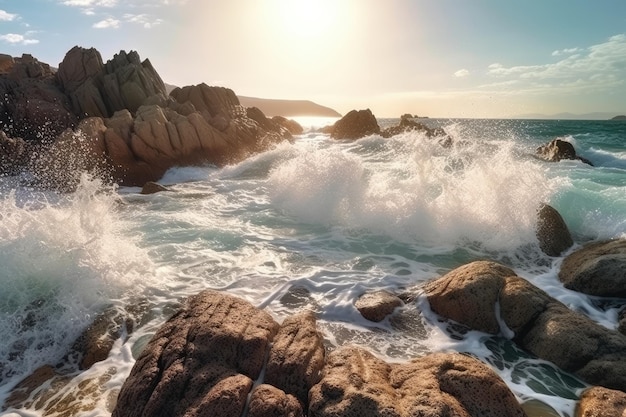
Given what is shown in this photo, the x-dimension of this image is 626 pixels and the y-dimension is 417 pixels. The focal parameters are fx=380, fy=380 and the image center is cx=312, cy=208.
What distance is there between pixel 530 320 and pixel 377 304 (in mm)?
2277

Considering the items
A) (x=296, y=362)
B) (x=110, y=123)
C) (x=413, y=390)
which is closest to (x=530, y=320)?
(x=413, y=390)

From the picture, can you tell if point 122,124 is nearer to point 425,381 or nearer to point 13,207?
point 13,207

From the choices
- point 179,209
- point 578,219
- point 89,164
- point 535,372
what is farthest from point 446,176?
point 89,164

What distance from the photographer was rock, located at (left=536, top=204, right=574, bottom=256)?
→ 8914mm

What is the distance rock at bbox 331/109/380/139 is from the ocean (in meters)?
26.7

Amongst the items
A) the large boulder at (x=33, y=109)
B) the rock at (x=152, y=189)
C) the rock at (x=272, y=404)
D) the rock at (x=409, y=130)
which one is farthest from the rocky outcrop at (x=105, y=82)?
the rock at (x=272, y=404)

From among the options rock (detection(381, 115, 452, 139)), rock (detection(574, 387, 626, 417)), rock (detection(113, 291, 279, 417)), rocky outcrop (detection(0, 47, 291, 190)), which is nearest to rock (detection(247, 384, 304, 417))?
rock (detection(113, 291, 279, 417))

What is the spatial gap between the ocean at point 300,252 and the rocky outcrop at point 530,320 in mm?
222

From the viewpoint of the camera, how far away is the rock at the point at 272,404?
3.61 meters

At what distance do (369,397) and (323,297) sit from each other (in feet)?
10.7

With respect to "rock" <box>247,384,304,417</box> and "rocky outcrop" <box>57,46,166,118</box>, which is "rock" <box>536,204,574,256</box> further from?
"rocky outcrop" <box>57,46,166,118</box>

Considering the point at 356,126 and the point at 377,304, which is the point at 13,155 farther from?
the point at 356,126

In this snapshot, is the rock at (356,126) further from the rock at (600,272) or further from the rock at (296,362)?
the rock at (296,362)

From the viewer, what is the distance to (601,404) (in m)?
4.14
